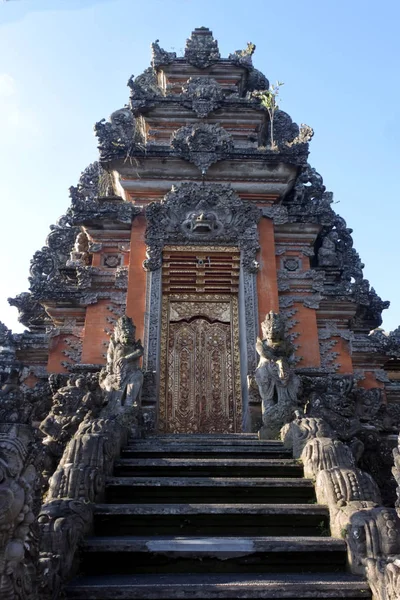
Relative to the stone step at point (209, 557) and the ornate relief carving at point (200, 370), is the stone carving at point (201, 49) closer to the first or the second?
the ornate relief carving at point (200, 370)

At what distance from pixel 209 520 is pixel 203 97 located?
12.0 m

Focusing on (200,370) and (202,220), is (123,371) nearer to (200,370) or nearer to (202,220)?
(200,370)

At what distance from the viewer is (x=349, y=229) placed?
13.8m

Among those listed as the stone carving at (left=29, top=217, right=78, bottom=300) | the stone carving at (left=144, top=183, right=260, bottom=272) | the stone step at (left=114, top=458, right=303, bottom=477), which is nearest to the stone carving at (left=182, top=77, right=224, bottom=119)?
the stone carving at (left=144, top=183, right=260, bottom=272)

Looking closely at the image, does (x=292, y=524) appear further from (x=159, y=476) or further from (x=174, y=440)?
(x=174, y=440)

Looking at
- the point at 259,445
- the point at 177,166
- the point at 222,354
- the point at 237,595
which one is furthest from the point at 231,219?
the point at 237,595

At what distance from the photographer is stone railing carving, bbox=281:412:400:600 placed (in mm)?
3980

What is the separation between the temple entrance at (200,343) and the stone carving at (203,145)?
7.75 feet

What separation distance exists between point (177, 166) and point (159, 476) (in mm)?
8183

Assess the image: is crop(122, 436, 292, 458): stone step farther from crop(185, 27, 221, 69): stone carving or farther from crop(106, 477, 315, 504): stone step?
crop(185, 27, 221, 69): stone carving

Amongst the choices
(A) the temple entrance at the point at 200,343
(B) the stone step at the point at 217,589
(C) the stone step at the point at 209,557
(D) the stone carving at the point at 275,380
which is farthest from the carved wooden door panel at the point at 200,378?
(B) the stone step at the point at 217,589

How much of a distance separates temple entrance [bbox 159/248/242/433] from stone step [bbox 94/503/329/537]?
16.5 ft

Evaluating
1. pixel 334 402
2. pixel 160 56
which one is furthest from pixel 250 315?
pixel 160 56

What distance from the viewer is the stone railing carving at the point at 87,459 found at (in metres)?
4.15
